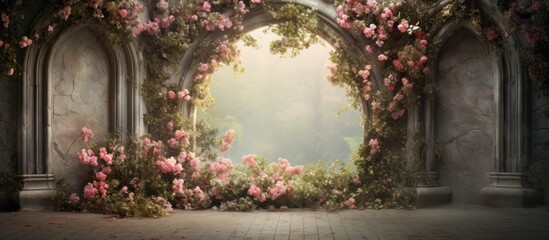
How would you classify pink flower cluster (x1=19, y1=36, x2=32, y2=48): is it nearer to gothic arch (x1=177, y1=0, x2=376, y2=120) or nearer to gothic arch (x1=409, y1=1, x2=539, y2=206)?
gothic arch (x1=177, y1=0, x2=376, y2=120)

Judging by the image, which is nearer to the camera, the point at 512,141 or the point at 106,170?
the point at 512,141

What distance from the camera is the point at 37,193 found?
8828mm

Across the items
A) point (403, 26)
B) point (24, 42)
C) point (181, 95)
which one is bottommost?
point (181, 95)

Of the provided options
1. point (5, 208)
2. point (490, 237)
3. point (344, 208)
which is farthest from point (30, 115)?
point (490, 237)

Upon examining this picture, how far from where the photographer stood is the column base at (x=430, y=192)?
9539 millimetres

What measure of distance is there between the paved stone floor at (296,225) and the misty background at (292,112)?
20.1 metres

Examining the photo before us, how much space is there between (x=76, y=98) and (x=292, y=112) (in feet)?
68.9

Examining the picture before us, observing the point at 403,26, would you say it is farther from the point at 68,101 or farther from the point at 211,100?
the point at 68,101

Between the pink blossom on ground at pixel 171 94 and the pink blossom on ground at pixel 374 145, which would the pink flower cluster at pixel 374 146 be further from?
the pink blossom on ground at pixel 171 94

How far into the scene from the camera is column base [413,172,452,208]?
9.54m

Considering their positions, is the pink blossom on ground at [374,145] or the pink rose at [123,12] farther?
the pink blossom on ground at [374,145]

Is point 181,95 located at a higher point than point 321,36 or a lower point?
lower

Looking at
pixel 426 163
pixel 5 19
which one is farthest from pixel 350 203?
pixel 5 19

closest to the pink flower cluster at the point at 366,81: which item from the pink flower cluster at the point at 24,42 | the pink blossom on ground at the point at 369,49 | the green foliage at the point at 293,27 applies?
the pink blossom on ground at the point at 369,49
